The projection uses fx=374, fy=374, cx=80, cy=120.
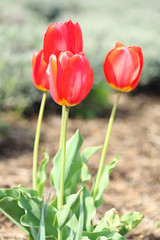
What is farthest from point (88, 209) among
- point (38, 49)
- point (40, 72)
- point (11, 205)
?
point (38, 49)

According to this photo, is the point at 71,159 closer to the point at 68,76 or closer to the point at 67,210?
the point at 67,210

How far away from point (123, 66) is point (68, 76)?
24cm

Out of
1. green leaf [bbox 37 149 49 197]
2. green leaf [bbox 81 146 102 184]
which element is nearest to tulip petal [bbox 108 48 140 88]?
green leaf [bbox 81 146 102 184]

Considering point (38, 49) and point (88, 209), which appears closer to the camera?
point (88, 209)

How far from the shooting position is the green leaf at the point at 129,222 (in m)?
1.43

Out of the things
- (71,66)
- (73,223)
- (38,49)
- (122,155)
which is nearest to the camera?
(71,66)

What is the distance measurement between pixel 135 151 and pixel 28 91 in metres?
1.22

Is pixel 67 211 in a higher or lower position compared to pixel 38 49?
lower

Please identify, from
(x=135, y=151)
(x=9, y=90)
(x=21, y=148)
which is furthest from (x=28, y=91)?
(x=135, y=151)

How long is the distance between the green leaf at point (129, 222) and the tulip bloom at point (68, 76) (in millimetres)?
600

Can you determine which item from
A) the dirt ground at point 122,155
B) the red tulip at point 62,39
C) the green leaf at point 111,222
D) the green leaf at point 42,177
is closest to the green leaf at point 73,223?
the green leaf at point 111,222

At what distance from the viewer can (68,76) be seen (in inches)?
42.3

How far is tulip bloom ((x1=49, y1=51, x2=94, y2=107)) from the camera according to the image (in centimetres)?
107

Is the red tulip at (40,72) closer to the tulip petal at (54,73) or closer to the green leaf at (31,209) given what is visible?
the tulip petal at (54,73)
